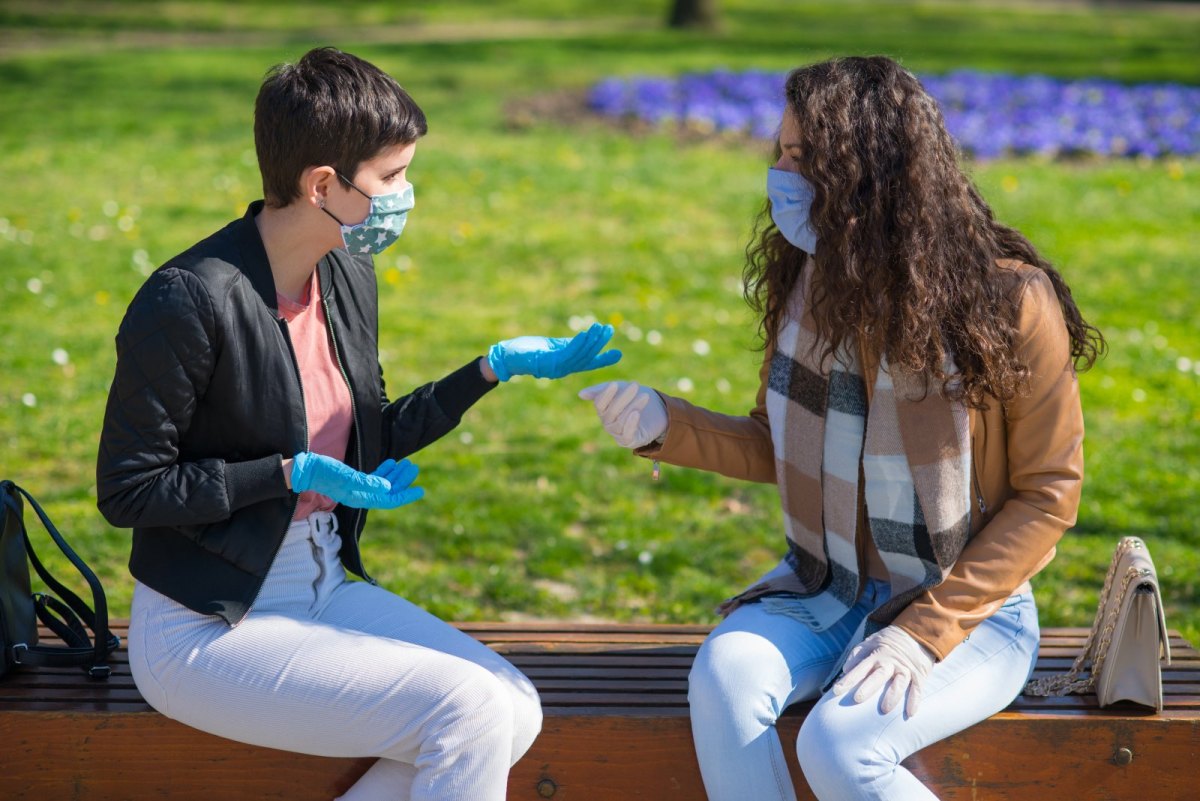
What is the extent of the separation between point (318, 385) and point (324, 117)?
20.0 inches

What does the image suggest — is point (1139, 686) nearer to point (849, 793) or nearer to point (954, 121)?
point (849, 793)

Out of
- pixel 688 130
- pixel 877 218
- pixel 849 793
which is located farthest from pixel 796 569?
pixel 688 130

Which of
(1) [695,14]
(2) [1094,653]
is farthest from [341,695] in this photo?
(1) [695,14]

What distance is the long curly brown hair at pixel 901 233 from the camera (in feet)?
8.09

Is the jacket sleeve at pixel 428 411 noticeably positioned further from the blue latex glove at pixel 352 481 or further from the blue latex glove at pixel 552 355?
the blue latex glove at pixel 352 481

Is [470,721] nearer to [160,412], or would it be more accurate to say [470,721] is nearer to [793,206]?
[160,412]

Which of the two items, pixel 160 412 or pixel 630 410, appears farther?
pixel 630 410

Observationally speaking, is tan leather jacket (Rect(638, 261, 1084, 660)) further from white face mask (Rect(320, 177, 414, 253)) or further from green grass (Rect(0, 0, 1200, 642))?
white face mask (Rect(320, 177, 414, 253))

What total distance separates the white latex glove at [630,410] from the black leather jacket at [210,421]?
1.57 ft

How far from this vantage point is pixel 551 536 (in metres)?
4.44

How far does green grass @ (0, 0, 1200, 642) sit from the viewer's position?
4.32 metres

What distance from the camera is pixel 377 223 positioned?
8.39 ft

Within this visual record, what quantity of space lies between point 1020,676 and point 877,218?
2.98 feet

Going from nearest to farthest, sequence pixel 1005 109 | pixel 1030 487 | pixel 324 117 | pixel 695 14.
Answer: pixel 324 117 < pixel 1030 487 < pixel 1005 109 < pixel 695 14
